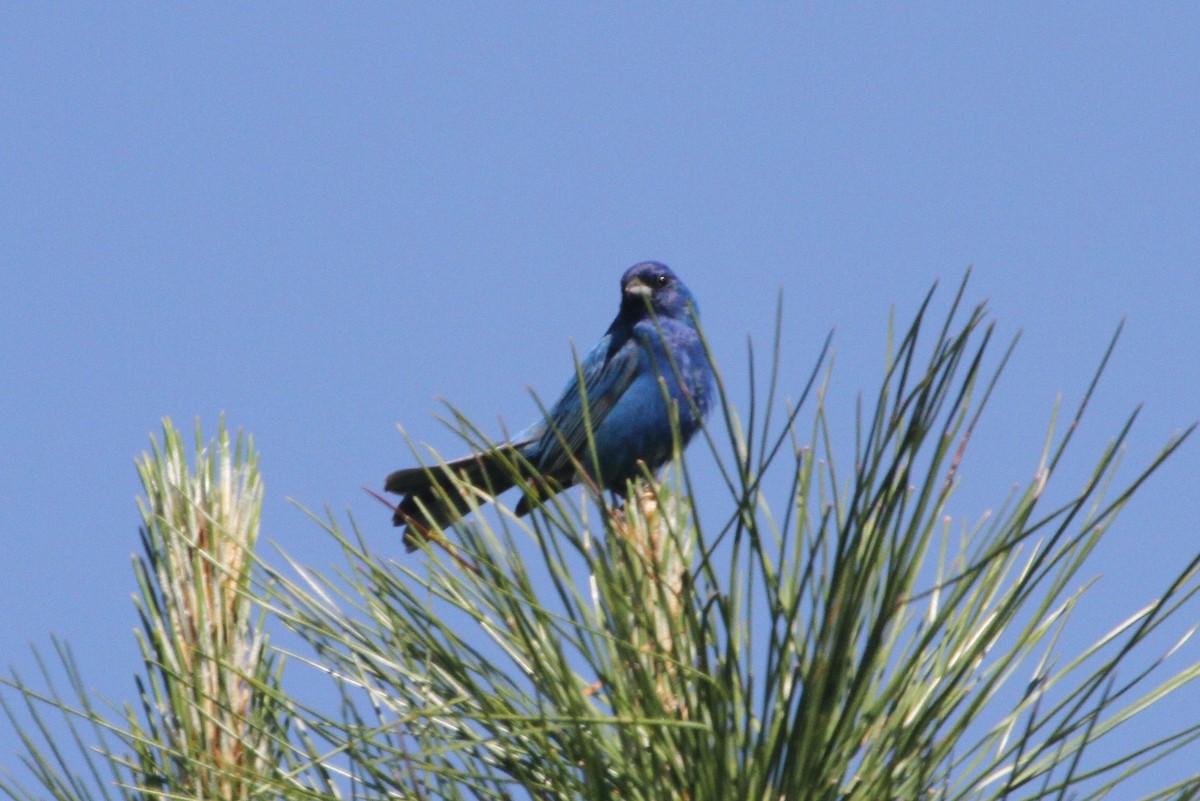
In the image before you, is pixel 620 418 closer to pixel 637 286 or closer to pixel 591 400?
pixel 591 400

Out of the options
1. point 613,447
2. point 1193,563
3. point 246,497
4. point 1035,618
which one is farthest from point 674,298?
point 1193,563

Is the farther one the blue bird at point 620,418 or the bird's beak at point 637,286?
the bird's beak at point 637,286

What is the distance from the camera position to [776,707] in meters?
1.98

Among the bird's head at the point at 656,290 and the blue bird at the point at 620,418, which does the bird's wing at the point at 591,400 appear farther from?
the bird's head at the point at 656,290

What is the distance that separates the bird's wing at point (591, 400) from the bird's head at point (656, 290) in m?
0.25

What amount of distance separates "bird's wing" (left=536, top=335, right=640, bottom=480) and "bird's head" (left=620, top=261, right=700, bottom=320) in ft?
0.81

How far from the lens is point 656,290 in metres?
6.92

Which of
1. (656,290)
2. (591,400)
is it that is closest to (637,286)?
(656,290)

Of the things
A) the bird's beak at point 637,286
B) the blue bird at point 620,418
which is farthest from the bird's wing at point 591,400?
the bird's beak at point 637,286

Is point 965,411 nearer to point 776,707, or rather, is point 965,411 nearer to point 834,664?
point 834,664

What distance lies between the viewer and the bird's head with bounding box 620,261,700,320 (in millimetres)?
6832

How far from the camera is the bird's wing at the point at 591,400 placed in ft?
18.4

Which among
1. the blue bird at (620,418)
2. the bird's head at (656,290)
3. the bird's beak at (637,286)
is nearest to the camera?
the blue bird at (620,418)

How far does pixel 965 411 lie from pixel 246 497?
141 cm
